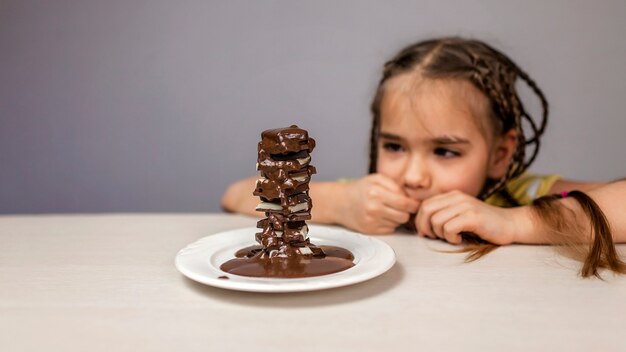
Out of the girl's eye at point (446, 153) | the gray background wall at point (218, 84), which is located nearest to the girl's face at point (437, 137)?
the girl's eye at point (446, 153)

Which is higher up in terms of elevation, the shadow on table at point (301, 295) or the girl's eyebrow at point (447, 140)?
the girl's eyebrow at point (447, 140)

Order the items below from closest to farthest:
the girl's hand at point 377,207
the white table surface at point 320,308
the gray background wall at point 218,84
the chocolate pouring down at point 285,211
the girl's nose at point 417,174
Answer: the white table surface at point 320,308, the chocolate pouring down at point 285,211, the girl's hand at point 377,207, the girl's nose at point 417,174, the gray background wall at point 218,84

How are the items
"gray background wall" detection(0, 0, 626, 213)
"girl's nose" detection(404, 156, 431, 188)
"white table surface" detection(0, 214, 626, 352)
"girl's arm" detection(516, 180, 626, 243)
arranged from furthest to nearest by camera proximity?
1. "gray background wall" detection(0, 0, 626, 213)
2. "girl's nose" detection(404, 156, 431, 188)
3. "girl's arm" detection(516, 180, 626, 243)
4. "white table surface" detection(0, 214, 626, 352)

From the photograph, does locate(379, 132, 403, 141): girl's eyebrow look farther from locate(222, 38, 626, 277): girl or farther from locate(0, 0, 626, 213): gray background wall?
locate(0, 0, 626, 213): gray background wall

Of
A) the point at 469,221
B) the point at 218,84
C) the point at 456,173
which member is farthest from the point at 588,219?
the point at 218,84

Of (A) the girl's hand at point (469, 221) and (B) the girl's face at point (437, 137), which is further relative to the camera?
(B) the girl's face at point (437, 137)

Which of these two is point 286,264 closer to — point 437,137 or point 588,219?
point 588,219

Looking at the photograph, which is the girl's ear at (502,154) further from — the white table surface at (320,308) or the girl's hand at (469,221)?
Answer: the white table surface at (320,308)

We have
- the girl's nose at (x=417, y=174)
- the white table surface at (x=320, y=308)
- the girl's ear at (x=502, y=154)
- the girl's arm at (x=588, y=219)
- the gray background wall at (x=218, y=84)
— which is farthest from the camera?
the gray background wall at (x=218, y=84)

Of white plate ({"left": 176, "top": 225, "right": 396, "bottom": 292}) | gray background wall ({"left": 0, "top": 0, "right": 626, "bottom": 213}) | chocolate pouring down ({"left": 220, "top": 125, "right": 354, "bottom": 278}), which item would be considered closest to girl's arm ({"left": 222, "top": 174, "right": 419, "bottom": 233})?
white plate ({"left": 176, "top": 225, "right": 396, "bottom": 292})
